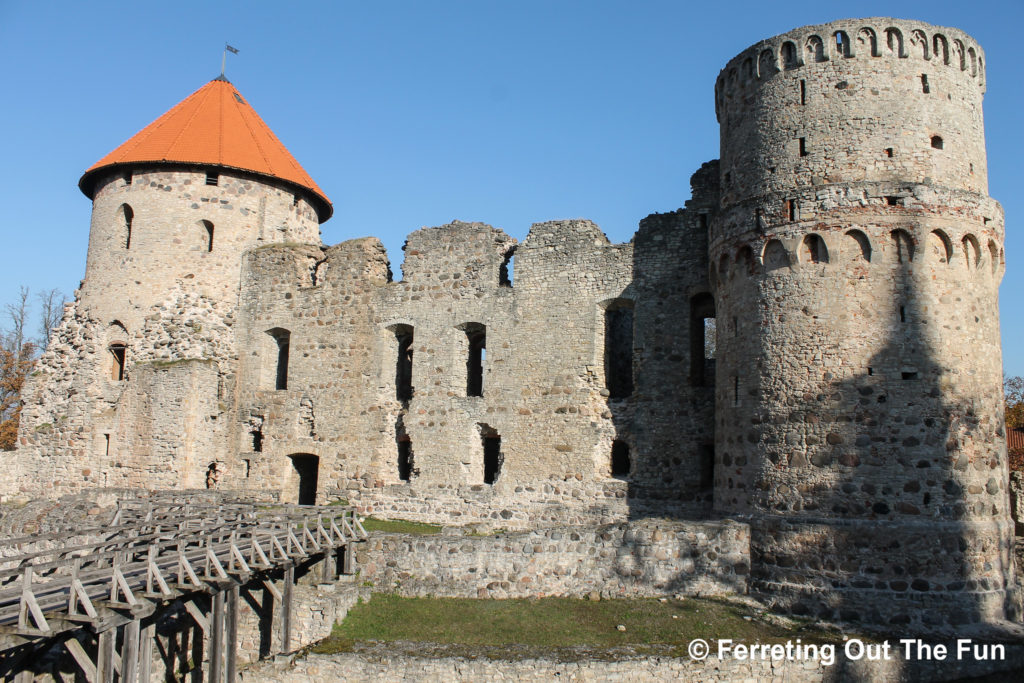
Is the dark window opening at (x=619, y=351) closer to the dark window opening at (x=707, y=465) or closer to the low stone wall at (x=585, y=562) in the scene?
the dark window opening at (x=707, y=465)

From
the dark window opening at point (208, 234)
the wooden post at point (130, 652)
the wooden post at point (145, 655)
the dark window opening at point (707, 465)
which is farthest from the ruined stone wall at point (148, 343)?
the dark window opening at point (707, 465)

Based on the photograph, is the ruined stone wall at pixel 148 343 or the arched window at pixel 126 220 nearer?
the ruined stone wall at pixel 148 343

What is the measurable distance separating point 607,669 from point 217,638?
5.00 m

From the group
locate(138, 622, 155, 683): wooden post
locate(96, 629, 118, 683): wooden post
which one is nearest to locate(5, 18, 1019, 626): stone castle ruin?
locate(138, 622, 155, 683): wooden post

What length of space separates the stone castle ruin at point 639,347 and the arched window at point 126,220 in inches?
2.2

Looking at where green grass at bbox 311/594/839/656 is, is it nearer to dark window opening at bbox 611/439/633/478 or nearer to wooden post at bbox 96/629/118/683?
wooden post at bbox 96/629/118/683

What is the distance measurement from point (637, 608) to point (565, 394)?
212 inches

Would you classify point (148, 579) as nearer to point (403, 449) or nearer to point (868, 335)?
point (403, 449)

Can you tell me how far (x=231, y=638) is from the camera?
11.1m

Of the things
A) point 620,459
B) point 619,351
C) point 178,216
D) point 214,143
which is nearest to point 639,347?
point 619,351

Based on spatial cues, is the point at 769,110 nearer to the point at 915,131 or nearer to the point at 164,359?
the point at 915,131

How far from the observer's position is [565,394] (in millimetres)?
16719

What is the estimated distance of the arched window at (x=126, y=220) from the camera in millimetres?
20208

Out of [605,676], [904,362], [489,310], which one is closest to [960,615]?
[904,362]
